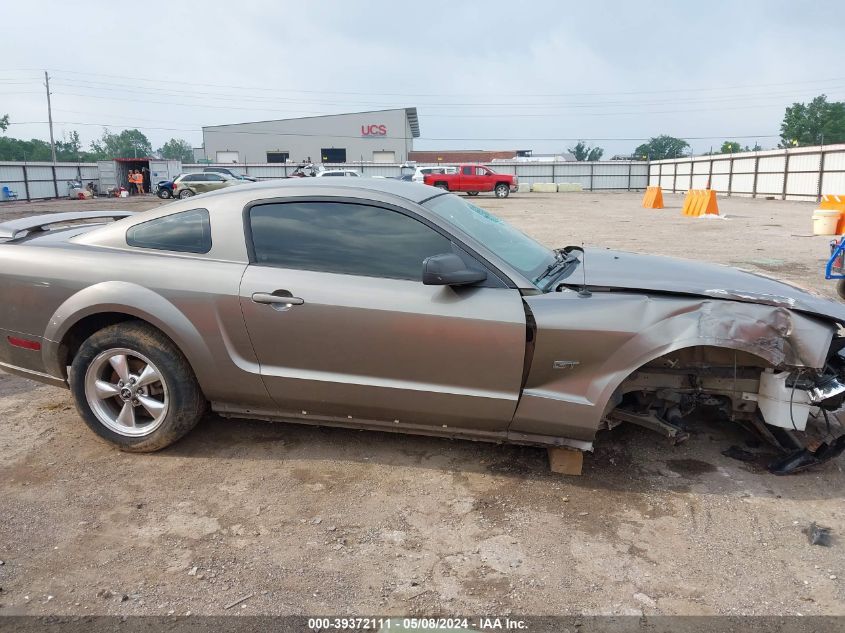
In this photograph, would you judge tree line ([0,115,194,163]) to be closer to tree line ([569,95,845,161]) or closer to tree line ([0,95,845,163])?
tree line ([0,95,845,163])

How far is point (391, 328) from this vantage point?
128 inches

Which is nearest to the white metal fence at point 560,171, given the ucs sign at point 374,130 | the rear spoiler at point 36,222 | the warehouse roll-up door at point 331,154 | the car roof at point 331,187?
the warehouse roll-up door at point 331,154

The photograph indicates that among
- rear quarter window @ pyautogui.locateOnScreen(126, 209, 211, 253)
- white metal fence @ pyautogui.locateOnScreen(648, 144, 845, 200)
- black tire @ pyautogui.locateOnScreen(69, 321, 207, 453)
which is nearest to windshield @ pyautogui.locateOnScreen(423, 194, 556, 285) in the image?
Result: rear quarter window @ pyautogui.locateOnScreen(126, 209, 211, 253)

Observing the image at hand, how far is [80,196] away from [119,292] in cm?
4246

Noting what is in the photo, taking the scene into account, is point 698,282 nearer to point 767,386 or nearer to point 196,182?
point 767,386

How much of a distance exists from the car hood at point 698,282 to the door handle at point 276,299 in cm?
144

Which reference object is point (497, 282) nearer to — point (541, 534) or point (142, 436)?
point (541, 534)

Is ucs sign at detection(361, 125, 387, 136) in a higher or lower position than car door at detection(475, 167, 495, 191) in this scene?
higher

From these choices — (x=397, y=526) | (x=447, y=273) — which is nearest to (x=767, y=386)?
(x=447, y=273)

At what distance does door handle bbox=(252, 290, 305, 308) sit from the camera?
11.1 feet

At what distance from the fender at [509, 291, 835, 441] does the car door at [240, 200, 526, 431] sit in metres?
0.15

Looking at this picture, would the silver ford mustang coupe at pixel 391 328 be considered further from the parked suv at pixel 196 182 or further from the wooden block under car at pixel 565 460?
the parked suv at pixel 196 182

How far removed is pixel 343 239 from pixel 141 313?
121cm

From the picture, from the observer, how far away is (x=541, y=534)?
2.97m
